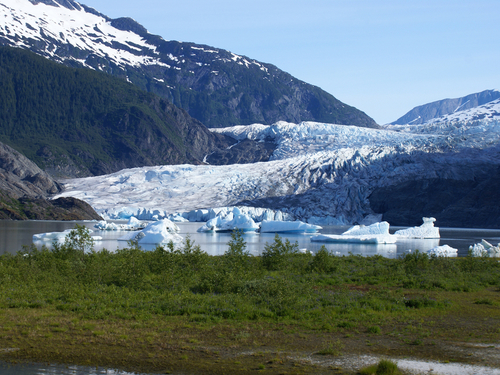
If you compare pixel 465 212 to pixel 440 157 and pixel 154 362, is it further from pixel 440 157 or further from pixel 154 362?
pixel 154 362

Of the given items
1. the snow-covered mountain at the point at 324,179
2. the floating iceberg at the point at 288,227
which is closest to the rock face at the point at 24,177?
the snow-covered mountain at the point at 324,179

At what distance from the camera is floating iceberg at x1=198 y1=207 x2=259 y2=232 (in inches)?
2060

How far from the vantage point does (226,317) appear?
10703mm

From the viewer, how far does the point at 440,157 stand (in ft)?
244

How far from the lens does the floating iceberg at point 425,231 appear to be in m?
46.2

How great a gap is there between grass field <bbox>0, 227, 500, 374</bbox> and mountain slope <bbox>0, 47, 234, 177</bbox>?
121775mm

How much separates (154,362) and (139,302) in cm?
432

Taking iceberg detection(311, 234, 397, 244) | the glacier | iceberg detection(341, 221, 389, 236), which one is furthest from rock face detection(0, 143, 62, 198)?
iceberg detection(341, 221, 389, 236)

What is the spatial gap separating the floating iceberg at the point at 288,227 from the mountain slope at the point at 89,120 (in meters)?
89.5

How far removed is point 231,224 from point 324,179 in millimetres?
28000

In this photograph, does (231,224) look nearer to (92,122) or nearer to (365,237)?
(365,237)

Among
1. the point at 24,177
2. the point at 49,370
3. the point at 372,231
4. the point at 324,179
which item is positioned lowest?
the point at 49,370

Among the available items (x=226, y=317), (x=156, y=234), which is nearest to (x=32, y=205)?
(x=156, y=234)

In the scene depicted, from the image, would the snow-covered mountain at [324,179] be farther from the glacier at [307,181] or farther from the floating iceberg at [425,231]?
the floating iceberg at [425,231]
